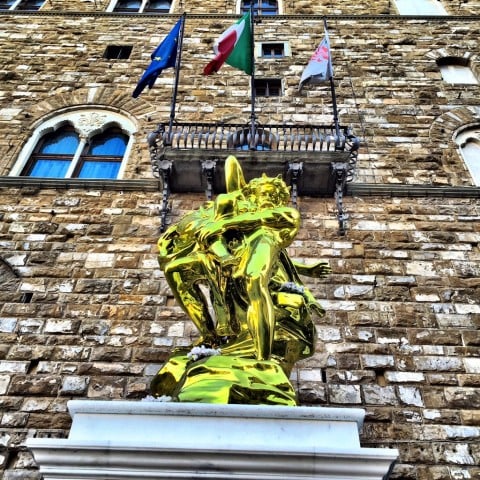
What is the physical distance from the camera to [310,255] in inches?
235

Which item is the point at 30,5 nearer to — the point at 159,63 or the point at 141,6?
the point at 141,6

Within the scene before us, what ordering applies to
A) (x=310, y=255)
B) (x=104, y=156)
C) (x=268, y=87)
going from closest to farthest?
1. (x=310, y=255)
2. (x=104, y=156)
3. (x=268, y=87)

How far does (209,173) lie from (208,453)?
14.1 feet

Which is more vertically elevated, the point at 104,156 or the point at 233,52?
the point at 233,52

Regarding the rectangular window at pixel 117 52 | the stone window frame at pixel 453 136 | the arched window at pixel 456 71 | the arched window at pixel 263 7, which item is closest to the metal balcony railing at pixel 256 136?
the stone window frame at pixel 453 136

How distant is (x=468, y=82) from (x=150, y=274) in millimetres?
6687

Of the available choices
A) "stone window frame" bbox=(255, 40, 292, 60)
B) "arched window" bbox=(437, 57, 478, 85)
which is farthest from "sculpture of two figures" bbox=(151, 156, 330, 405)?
"arched window" bbox=(437, 57, 478, 85)

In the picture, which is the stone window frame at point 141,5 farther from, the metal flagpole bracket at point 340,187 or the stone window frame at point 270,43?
the metal flagpole bracket at point 340,187

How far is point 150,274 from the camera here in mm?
5766

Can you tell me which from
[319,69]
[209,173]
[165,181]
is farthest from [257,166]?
[319,69]

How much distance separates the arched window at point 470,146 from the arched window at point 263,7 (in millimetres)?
5294

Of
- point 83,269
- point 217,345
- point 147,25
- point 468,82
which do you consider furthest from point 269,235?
point 147,25

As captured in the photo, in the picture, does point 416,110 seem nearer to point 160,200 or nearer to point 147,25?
point 160,200

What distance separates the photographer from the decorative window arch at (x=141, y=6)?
37.1 feet
